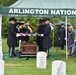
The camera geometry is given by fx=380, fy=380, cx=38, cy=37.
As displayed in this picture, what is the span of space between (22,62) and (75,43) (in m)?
4.56

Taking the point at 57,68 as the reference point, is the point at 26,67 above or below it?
below

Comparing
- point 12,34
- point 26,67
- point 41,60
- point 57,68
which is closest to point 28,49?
point 12,34

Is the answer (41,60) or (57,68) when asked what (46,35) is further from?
(57,68)

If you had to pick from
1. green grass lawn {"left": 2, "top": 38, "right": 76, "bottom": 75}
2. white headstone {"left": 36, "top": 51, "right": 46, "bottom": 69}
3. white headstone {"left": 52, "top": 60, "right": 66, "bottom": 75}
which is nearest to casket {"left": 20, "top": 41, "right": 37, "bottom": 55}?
green grass lawn {"left": 2, "top": 38, "right": 76, "bottom": 75}

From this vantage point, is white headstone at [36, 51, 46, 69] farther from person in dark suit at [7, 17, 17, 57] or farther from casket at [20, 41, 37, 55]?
person in dark suit at [7, 17, 17, 57]

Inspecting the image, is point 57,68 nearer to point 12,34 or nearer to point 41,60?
point 41,60

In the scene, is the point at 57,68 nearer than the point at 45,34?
Yes

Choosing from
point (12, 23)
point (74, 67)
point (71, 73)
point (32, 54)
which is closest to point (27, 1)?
point (12, 23)

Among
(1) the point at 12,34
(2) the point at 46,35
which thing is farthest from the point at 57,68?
(1) the point at 12,34

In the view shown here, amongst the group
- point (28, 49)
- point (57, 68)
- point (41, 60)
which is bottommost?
point (28, 49)

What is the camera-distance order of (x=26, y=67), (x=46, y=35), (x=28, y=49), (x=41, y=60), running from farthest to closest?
1. (x=46, y=35)
2. (x=28, y=49)
3. (x=26, y=67)
4. (x=41, y=60)

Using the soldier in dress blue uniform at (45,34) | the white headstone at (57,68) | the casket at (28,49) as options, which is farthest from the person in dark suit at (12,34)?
the white headstone at (57,68)

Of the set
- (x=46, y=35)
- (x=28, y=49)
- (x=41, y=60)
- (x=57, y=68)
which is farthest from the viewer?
(x=46, y=35)

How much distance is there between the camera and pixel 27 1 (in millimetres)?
19688
